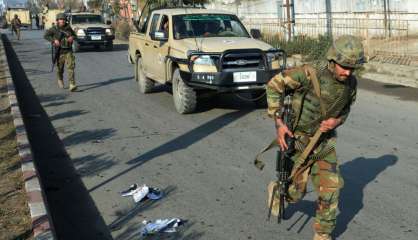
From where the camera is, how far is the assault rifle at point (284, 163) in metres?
4.21

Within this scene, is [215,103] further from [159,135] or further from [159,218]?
[159,218]

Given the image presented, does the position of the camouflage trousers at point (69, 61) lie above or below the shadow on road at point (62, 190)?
above

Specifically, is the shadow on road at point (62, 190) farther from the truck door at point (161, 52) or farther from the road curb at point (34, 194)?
the truck door at point (161, 52)

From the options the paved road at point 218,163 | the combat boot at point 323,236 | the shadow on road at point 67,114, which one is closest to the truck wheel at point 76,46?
the paved road at point 218,163

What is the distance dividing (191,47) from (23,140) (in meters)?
3.31

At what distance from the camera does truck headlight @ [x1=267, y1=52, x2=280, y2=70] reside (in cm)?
935

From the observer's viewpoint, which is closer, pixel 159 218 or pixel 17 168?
pixel 159 218

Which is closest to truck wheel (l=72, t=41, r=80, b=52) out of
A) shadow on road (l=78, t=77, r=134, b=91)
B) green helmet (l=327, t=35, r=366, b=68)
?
shadow on road (l=78, t=77, r=134, b=91)

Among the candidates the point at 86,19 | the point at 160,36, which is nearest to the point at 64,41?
the point at 160,36

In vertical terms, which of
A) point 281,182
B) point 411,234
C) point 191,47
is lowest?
point 411,234

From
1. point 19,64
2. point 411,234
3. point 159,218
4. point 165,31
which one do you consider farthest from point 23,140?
point 19,64

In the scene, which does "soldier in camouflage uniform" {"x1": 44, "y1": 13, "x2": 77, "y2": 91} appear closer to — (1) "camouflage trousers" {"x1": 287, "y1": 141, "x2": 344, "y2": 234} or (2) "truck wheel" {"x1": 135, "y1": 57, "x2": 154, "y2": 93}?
(2) "truck wheel" {"x1": 135, "y1": 57, "x2": 154, "y2": 93}

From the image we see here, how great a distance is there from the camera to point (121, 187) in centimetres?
597

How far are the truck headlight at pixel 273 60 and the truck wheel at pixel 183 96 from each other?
4.26 ft
